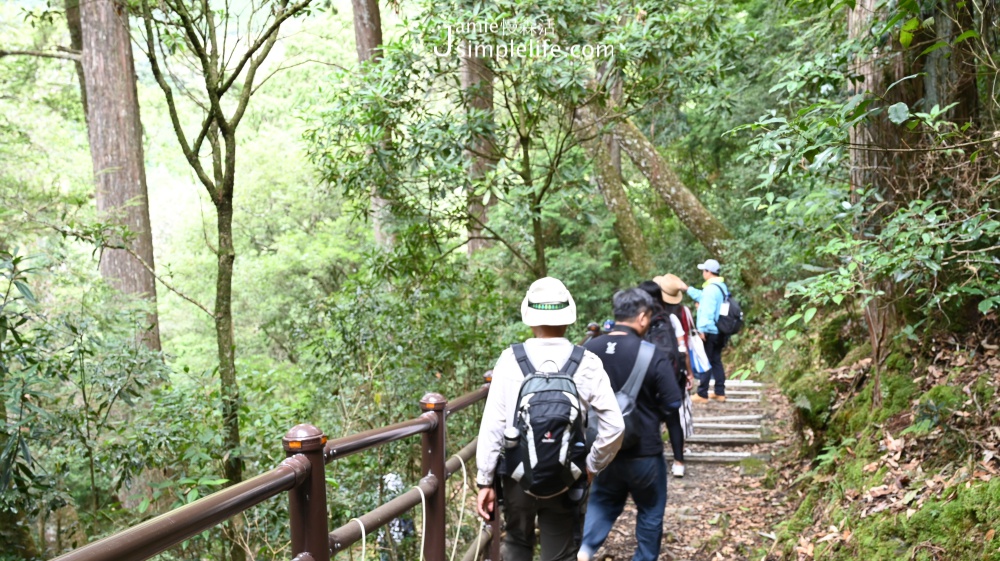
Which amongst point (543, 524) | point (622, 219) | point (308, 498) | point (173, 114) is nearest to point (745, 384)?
point (622, 219)

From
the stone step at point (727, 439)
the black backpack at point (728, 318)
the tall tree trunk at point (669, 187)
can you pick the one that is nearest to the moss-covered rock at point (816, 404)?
the stone step at point (727, 439)

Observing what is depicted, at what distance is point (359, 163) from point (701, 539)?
4.42 m

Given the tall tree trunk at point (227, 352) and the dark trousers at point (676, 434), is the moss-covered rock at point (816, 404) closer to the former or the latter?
the dark trousers at point (676, 434)

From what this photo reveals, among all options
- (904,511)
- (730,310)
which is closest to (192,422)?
(904,511)

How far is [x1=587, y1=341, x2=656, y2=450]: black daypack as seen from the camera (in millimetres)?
4211

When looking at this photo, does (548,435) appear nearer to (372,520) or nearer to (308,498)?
(372,520)

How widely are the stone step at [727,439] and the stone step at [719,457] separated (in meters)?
0.36

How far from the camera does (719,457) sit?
7293mm

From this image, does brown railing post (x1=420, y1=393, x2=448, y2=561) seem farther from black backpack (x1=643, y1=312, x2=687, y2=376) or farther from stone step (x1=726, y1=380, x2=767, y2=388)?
stone step (x1=726, y1=380, x2=767, y2=388)

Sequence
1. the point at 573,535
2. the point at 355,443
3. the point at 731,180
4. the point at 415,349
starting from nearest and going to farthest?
the point at 355,443, the point at 573,535, the point at 415,349, the point at 731,180

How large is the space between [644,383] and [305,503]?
101 inches

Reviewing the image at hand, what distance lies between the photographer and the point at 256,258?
695 inches

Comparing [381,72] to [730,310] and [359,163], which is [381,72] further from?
[730,310]

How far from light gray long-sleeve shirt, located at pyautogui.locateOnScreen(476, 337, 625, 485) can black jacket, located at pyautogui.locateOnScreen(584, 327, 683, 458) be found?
3.08 feet
